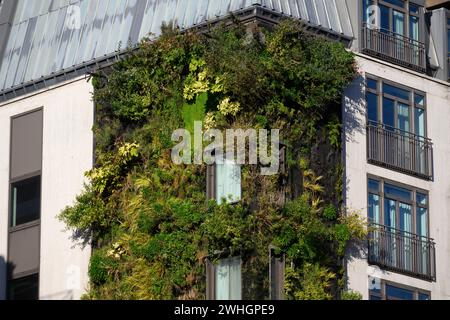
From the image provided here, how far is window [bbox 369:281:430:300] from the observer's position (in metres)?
65.3

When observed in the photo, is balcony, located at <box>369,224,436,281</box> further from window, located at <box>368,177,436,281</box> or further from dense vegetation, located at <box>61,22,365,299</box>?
dense vegetation, located at <box>61,22,365,299</box>

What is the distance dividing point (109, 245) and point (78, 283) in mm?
1616

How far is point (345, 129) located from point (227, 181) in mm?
4536

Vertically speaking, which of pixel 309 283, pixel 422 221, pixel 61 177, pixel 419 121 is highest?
pixel 419 121

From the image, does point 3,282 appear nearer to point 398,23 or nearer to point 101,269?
point 101,269

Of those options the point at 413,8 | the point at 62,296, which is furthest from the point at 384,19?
the point at 62,296

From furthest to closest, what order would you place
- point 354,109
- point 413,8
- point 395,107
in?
point 413,8, point 395,107, point 354,109

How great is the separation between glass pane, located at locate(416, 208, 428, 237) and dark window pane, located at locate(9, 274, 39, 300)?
12.1 m

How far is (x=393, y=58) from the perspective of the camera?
225ft

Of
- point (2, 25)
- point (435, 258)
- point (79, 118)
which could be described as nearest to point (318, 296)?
point (435, 258)

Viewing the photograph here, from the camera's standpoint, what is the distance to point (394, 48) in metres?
68.8

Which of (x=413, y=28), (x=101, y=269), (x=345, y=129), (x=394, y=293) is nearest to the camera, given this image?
(x=101, y=269)
